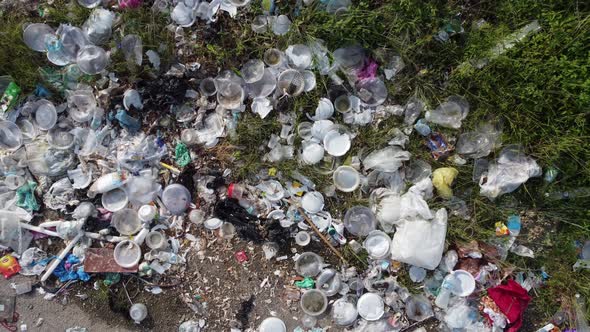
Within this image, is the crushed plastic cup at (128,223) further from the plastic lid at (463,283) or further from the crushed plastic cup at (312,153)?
the plastic lid at (463,283)

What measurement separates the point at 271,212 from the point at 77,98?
5.41 feet

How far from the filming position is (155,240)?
300cm

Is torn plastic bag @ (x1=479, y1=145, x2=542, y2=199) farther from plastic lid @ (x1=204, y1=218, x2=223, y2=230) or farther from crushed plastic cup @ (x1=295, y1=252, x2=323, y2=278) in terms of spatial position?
plastic lid @ (x1=204, y1=218, x2=223, y2=230)

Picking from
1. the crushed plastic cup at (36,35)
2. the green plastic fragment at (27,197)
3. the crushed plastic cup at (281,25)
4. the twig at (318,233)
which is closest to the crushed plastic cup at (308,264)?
the twig at (318,233)

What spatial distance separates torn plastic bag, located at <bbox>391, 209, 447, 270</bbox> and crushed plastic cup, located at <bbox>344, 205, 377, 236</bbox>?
8.2 inches

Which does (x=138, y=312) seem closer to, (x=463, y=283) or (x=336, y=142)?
(x=336, y=142)

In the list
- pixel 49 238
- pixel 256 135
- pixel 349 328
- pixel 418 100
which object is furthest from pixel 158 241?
pixel 418 100

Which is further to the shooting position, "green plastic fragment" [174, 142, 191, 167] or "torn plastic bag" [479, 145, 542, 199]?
"green plastic fragment" [174, 142, 191, 167]

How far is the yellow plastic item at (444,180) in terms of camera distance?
2.90m

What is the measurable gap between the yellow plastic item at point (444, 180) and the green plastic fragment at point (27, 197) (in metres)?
2.89

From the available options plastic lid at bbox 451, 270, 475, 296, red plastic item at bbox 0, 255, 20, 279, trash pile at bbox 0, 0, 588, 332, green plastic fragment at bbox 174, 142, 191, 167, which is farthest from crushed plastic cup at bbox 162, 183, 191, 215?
plastic lid at bbox 451, 270, 475, 296

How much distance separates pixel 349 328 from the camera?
9.88 feet

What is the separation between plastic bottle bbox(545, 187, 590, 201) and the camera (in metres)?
2.86

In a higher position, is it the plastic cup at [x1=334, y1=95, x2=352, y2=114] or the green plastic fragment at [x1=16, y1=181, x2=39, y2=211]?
the plastic cup at [x1=334, y1=95, x2=352, y2=114]
